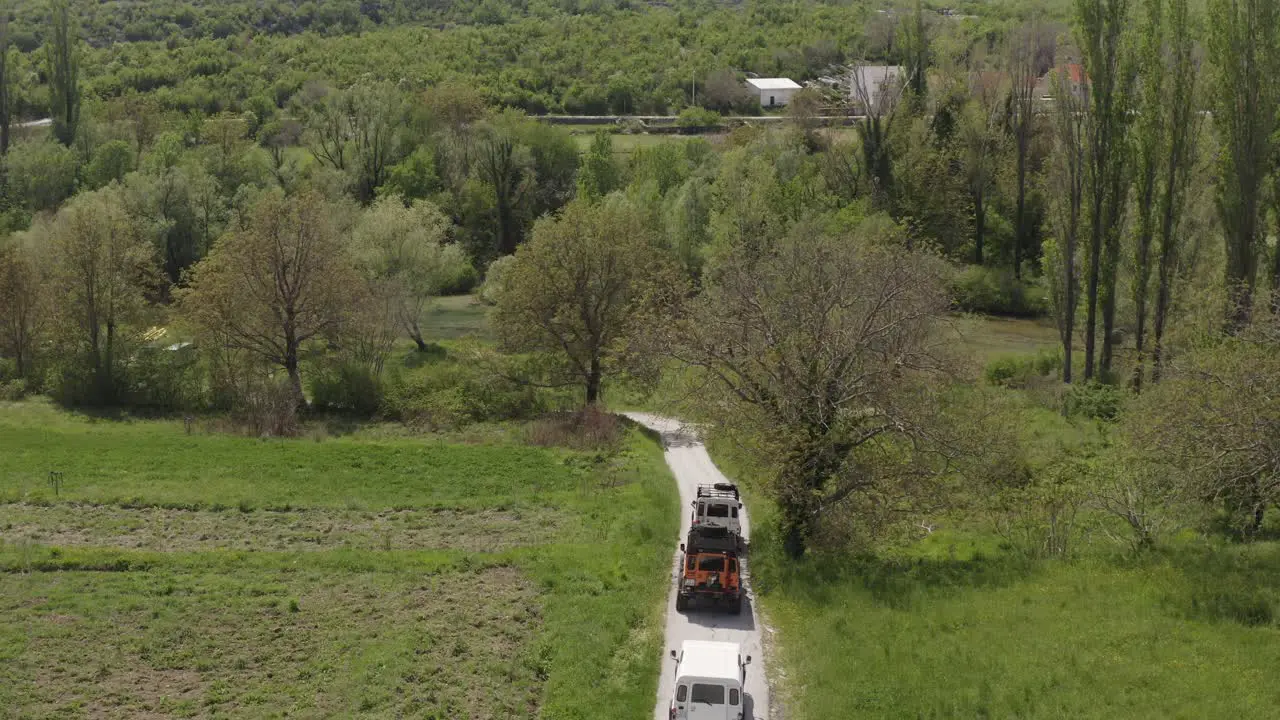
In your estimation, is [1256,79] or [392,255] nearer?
[1256,79]

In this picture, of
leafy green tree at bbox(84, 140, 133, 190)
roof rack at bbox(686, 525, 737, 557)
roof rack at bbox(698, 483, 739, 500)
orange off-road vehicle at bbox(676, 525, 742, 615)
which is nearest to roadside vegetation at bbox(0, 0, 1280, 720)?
leafy green tree at bbox(84, 140, 133, 190)

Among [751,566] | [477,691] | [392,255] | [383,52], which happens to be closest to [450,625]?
[477,691]

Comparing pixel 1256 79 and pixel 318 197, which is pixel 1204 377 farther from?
pixel 318 197

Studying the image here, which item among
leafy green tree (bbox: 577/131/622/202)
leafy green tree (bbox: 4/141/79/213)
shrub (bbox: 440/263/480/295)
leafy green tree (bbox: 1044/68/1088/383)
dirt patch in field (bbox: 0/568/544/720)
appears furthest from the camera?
leafy green tree (bbox: 4/141/79/213)

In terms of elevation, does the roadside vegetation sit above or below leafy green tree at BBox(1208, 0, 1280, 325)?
below

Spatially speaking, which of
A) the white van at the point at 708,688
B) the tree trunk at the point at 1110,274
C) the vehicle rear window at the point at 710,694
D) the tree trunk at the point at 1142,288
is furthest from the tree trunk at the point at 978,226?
the vehicle rear window at the point at 710,694

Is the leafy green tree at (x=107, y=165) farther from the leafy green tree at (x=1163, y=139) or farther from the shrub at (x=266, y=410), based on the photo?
the leafy green tree at (x=1163, y=139)

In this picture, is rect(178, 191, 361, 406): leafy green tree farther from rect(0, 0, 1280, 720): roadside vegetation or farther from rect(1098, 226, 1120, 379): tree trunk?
rect(1098, 226, 1120, 379): tree trunk

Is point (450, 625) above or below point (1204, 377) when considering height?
below
